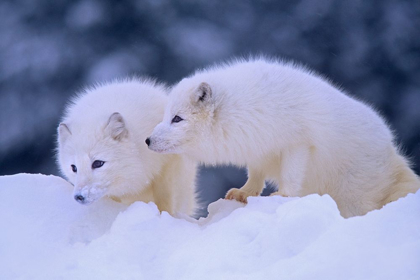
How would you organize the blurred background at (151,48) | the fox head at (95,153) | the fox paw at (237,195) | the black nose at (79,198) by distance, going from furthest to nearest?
the blurred background at (151,48), the fox paw at (237,195), the fox head at (95,153), the black nose at (79,198)

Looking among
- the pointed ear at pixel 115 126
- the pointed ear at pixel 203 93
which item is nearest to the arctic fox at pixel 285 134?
the pointed ear at pixel 203 93

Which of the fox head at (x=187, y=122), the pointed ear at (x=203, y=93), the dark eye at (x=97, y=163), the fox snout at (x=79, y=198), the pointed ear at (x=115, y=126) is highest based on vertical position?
the pointed ear at (x=203, y=93)

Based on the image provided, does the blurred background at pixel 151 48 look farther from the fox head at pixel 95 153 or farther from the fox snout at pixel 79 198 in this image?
the fox snout at pixel 79 198

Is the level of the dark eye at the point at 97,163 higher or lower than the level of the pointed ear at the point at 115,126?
lower

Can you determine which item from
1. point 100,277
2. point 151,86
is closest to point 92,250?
point 100,277

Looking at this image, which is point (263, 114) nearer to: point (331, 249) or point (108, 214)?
point (108, 214)

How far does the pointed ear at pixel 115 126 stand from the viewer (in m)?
3.37

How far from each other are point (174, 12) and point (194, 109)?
348 centimetres

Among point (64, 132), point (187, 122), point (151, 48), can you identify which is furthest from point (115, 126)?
point (151, 48)

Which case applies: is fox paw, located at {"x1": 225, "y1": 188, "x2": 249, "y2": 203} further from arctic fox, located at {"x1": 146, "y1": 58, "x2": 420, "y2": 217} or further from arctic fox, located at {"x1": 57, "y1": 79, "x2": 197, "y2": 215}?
arctic fox, located at {"x1": 57, "y1": 79, "x2": 197, "y2": 215}

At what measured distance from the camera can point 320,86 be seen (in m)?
3.68

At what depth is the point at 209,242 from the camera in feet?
8.02

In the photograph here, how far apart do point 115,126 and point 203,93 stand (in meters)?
0.60

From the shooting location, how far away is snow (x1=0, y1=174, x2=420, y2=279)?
2.01m
